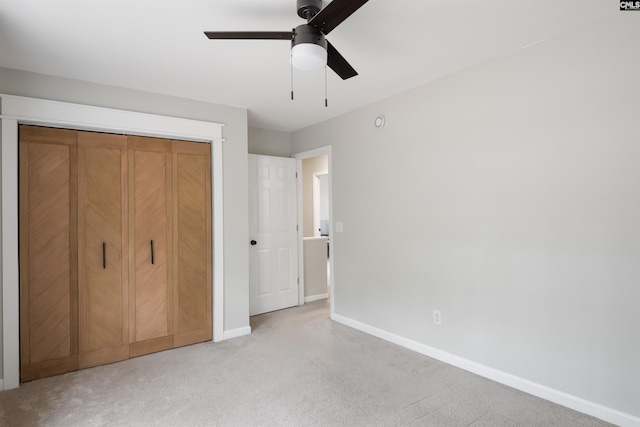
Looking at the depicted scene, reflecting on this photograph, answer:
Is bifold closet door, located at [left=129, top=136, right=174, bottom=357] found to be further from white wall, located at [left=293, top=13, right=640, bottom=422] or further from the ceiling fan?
white wall, located at [left=293, top=13, right=640, bottom=422]

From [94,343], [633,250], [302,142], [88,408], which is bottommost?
[88,408]

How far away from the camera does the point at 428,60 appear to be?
8.74ft

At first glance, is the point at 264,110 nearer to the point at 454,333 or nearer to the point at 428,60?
the point at 428,60

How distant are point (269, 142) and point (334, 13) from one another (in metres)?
3.27

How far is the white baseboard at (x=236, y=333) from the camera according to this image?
11.9ft

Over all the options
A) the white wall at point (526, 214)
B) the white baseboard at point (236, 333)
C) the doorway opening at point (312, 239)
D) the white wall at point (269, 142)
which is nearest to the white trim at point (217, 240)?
the white baseboard at point (236, 333)

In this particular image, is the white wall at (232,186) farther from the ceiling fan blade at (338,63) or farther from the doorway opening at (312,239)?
the ceiling fan blade at (338,63)

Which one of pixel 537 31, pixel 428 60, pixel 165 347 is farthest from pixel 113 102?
pixel 537 31

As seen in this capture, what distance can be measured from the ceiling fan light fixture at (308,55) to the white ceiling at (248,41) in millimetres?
439

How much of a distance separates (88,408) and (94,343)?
2.59ft

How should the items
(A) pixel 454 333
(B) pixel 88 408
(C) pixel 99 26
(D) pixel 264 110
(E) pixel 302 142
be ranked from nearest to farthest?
(C) pixel 99 26 < (B) pixel 88 408 < (A) pixel 454 333 < (D) pixel 264 110 < (E) pixel 302 142

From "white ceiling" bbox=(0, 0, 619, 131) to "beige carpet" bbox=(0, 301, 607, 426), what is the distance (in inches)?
96.7

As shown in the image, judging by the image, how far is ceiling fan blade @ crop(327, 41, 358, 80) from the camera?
1.91m

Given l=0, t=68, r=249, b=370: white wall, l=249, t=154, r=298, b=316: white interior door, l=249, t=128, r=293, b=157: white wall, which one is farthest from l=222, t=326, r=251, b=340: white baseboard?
l=249, t=128, r=293, b=157: white wall
